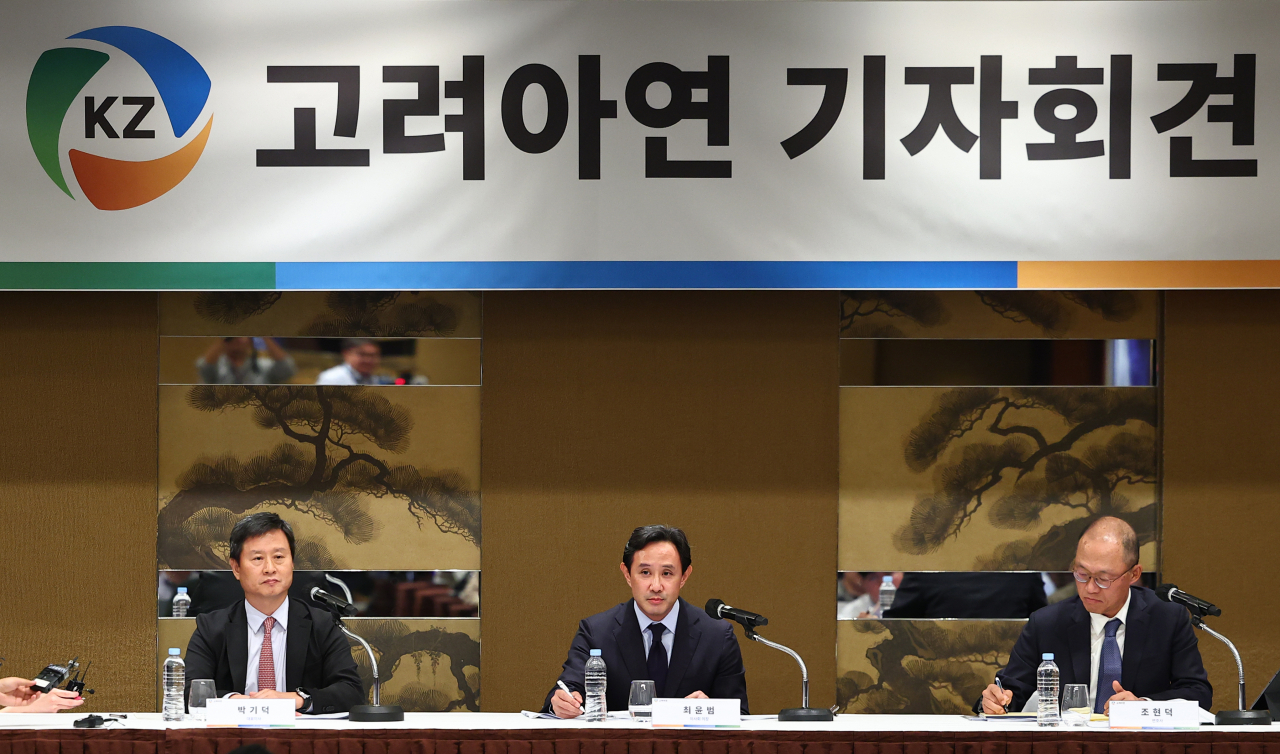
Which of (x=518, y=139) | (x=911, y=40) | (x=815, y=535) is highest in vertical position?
(x=911, y=40)

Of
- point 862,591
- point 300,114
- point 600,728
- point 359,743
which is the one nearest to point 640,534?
point 600,728

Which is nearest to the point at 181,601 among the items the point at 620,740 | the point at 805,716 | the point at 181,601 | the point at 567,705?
the point at 181,601

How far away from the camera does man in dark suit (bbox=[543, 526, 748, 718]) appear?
10.8 feet

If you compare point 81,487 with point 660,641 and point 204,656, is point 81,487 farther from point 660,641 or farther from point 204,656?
point 660,641

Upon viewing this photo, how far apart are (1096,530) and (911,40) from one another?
5.84 ft

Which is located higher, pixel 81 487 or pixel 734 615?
pixel 81 487

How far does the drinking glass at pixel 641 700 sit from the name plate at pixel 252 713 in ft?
2.82

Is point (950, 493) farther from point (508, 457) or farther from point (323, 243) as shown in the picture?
point (323, 243)

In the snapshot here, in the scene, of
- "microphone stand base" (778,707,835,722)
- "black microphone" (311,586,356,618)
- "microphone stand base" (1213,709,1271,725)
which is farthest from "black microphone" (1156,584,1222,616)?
"black microphone" (311,586,356,618)

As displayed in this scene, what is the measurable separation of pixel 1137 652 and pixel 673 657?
4.38ft

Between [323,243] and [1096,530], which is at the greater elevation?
[323,243]

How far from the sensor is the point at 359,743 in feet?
8.79

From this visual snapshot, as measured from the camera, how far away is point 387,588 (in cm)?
427

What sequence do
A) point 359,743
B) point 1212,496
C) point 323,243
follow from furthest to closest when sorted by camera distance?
point 1212,496
point 323,243
point 359,743
